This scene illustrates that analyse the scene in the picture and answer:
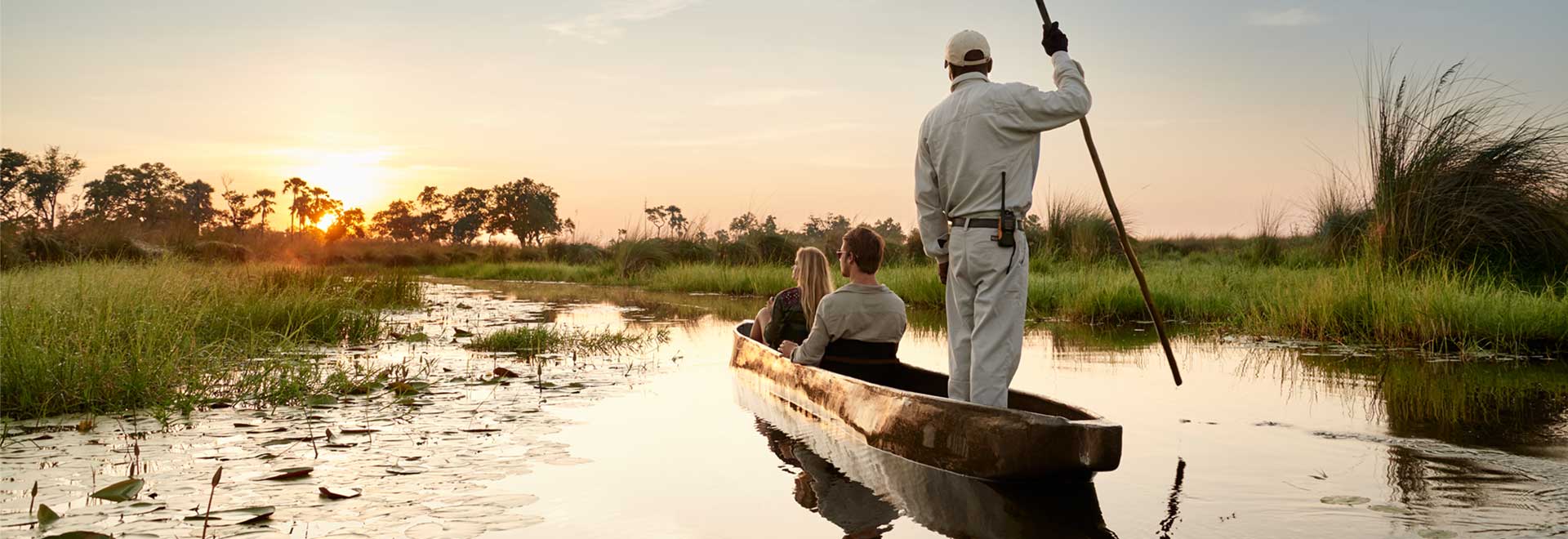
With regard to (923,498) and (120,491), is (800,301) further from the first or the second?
(120,491)

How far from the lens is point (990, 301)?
4777 mm

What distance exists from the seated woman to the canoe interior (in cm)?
19

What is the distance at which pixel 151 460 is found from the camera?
4.99 m

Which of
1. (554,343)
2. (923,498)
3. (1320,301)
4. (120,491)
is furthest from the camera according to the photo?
(554,343)

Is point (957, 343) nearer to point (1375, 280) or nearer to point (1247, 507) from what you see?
point (1247, 507)

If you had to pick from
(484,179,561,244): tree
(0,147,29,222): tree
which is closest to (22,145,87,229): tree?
(0,147,29,222): tree

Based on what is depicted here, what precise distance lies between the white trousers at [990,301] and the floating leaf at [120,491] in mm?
3356

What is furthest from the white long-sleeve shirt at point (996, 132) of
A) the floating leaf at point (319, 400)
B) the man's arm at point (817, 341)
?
the floating leaf at point (319, 400)

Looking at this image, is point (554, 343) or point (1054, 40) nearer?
point (1054, 40)

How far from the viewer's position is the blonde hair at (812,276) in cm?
719

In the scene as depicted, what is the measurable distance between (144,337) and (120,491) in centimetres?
400

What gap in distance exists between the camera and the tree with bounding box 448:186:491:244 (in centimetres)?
7975

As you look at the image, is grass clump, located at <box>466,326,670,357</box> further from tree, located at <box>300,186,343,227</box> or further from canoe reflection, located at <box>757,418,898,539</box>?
tree, located at <box>300,186,343,227</box>

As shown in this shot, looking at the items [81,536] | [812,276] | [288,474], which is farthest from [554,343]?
[81,536]
